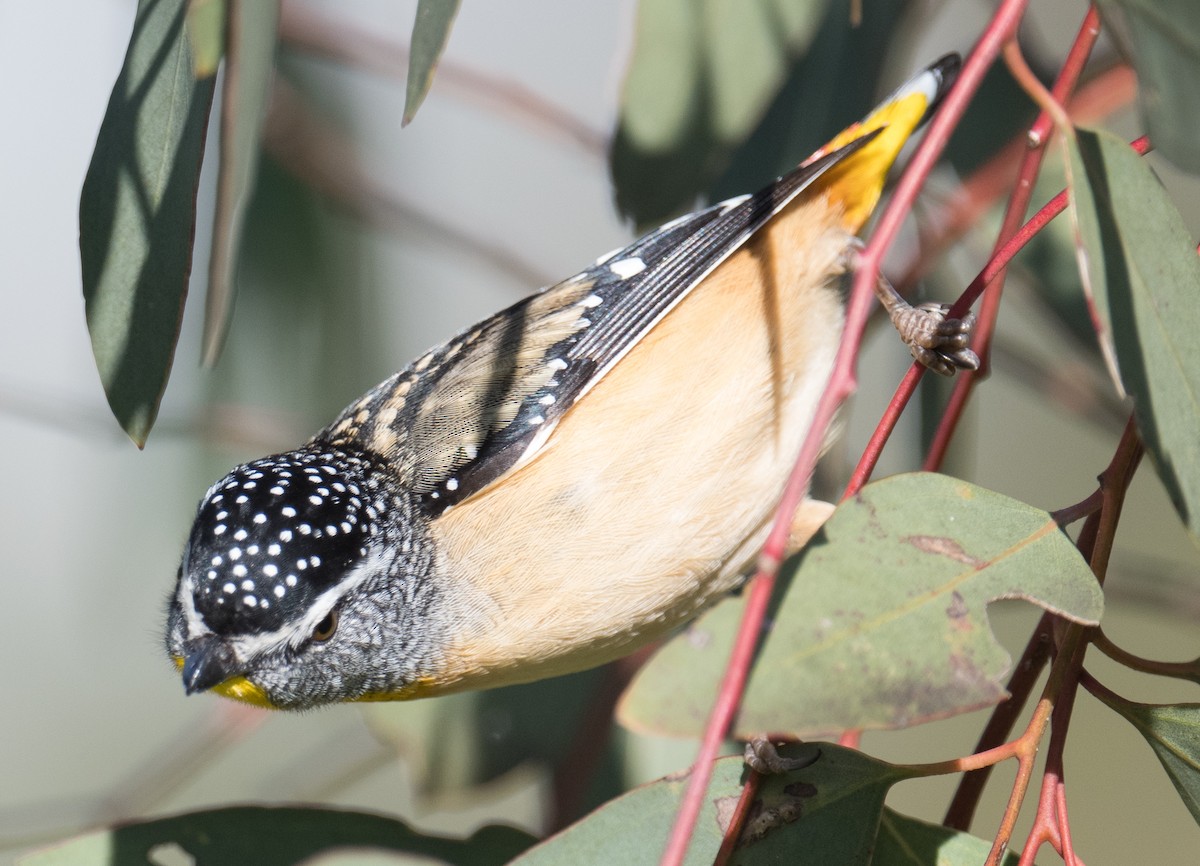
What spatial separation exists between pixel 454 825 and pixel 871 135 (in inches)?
120

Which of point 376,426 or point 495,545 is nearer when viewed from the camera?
point 495,545

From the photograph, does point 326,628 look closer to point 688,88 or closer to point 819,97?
point 688,88

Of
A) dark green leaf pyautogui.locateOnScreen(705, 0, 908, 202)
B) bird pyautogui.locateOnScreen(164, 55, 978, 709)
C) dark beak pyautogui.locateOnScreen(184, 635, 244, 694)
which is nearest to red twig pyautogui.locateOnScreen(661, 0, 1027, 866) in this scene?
bird pyautogui.locateOnScreen(164, 55, 978, 709)

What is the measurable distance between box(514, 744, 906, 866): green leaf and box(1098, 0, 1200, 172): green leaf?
57 cm

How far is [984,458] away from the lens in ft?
14.5

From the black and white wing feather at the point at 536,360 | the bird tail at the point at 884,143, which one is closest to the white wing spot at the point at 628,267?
the black and white wing feather at the point at 536,360

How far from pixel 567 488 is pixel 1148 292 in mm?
755

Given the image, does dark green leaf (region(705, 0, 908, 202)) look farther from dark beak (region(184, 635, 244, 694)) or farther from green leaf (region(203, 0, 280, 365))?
dark beak (region(184, 635, 244, 694))

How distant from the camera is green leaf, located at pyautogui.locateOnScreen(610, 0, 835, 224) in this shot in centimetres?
178

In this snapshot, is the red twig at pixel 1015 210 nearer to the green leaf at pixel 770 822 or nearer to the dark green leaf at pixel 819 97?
the green leaf at pixel 770 822

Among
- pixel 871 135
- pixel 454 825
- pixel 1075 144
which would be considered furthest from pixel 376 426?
pixel 454 825

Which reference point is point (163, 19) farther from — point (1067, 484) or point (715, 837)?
point (1067, 484)

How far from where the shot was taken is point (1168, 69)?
85 centimetres

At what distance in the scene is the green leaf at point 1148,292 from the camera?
2.53 ft
